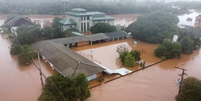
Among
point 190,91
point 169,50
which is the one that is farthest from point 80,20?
point 190,91

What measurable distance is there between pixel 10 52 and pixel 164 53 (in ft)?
64.4

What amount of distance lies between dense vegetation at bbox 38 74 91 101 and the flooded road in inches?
84.6

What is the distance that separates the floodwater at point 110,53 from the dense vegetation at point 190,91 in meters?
6.68

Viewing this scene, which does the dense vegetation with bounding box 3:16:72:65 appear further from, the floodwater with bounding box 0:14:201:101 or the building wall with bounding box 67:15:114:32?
the building wall with bounding box 67:15:114:32

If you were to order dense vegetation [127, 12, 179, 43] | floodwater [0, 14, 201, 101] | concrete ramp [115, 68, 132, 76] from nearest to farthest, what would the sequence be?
floodwater [0, 14, 201, 101]
concrete ramp [115, 68, 132, 76]
dense vegetation [127, 12, 179, 43]

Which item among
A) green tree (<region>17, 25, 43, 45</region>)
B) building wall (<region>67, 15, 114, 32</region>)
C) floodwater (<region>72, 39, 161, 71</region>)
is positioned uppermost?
building wall (<region>67, 15, 114, 32</region>)

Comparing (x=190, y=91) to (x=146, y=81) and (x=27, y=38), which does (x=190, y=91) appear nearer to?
(x=146, y=81)

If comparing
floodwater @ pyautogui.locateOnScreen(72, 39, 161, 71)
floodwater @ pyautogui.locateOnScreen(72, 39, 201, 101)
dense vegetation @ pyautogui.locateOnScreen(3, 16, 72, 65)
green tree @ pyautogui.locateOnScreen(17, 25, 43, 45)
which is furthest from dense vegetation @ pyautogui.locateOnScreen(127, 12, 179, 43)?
green tree @ pyautogui.locateOnScreen(17, 25, 43, 45)

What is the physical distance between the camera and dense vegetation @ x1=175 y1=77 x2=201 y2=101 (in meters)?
9.65

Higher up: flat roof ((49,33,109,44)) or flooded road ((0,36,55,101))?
flat roof ((49,33,109,44))

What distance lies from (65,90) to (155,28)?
19.9m

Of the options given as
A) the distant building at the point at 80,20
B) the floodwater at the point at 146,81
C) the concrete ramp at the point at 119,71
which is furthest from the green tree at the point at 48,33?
the concrete ramp at the point at 119,71

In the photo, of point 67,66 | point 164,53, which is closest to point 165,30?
point 164,53

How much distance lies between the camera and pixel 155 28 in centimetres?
2520
